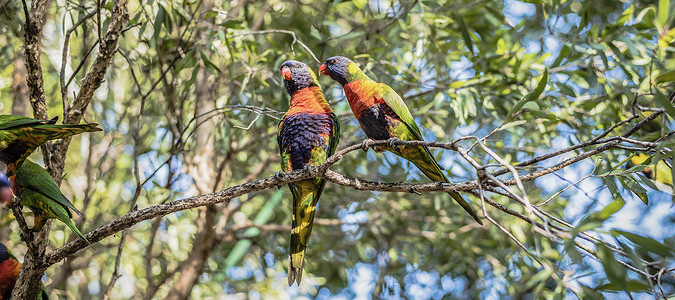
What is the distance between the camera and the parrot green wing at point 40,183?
5.31 feet

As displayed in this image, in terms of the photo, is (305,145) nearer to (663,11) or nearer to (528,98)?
(528,98)

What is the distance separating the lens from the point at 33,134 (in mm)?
1528

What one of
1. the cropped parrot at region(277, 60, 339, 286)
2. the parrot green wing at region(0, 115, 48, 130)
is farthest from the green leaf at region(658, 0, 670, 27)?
the parrot green wing at region(0, 115, 48, 130)

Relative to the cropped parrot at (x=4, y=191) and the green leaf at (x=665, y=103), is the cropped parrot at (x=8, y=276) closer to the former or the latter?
the cropped parrot at (x=4, y=191)

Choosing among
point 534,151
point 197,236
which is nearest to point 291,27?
point 197,236

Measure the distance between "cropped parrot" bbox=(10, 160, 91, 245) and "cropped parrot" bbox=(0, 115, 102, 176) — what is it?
7 cm

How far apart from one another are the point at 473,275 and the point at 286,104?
260 centimetres

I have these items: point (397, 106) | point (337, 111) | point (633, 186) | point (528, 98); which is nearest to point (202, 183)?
point (337, 111)

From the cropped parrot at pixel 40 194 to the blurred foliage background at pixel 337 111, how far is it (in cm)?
46

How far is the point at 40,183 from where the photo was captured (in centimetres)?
166

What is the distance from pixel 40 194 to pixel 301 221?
3.24ft

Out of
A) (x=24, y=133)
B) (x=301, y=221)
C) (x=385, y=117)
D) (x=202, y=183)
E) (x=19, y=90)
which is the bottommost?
(x=301, y=221)

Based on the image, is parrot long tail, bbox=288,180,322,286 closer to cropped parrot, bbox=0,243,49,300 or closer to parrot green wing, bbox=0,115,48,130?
parrot green wing, bbox=0,115,48,130

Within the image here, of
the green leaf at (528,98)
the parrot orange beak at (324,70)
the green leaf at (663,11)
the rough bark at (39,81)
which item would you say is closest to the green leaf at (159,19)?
the rough bark at (39,81)
